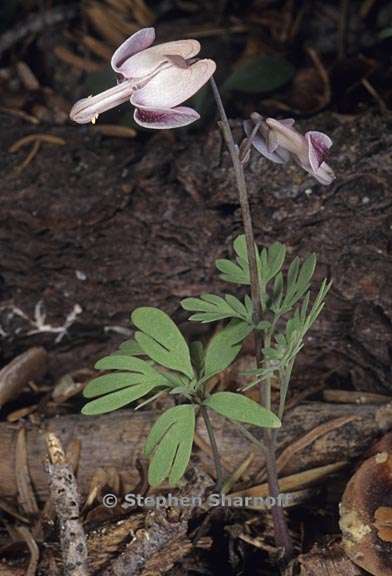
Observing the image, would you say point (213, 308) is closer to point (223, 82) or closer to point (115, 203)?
point (115, 203)

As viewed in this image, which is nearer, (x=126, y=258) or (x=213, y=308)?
(x=213, y=308)

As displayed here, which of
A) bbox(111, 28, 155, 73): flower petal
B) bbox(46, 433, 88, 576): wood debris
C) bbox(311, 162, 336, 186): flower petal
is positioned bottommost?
bbox(46, 433, 88, 576): wood debris

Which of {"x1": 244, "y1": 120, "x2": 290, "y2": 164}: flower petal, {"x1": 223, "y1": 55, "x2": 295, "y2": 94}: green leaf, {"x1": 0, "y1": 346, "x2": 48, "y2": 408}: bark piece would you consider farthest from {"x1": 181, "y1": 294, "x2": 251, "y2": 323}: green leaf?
{"x1": 223, "y1": 55, "x2": 295, "y2": 94}: green leaf

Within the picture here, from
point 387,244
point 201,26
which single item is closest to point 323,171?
point 387,244

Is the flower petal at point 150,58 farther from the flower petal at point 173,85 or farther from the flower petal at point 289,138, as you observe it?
the flower petal at point 289,138

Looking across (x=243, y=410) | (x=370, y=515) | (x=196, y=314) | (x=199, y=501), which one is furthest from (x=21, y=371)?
(x=370, y=515)

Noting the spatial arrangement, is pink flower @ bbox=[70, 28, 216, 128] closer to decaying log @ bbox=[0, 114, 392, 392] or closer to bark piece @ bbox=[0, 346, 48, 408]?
decaying log @ bbox=[0, 114, 392, 392]

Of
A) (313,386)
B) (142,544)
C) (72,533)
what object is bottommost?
(313,386)
